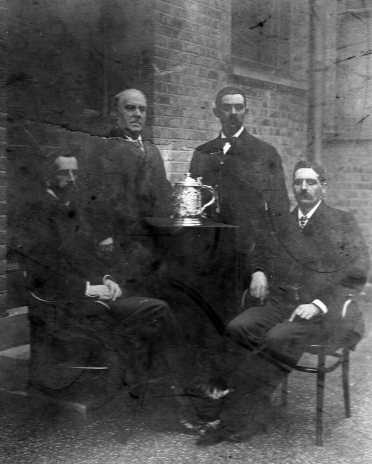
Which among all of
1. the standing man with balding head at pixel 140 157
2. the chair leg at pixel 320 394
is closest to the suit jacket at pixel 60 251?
the standing man with balding head at pixel 140 157

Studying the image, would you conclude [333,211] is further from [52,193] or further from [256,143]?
[52,193]

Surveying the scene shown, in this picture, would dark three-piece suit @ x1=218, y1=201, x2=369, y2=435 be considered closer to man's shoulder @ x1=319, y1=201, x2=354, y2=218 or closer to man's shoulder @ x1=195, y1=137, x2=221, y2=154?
man's shoulder @ x1=319, y1=201, x2=354, y2=218

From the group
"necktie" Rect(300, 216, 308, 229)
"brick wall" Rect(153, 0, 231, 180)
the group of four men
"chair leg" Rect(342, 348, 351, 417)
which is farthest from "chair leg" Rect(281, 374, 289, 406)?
"brick wall" Rect(153, 0, 231, 180)

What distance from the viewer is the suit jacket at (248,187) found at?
3.85 metres

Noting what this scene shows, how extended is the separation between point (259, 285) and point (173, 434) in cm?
78

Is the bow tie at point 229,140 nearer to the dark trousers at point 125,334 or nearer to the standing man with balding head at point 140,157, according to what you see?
the standing man with balding head at point 140,157

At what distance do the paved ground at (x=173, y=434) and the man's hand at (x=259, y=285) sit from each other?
17.1 inches

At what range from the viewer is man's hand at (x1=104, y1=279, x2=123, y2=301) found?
384cm

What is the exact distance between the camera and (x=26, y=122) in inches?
149

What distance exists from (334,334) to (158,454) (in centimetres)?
96

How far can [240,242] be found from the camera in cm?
386

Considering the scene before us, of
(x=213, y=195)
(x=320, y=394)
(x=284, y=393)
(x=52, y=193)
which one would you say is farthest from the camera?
(x=284, y=393)

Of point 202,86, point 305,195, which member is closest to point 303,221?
point 305,195

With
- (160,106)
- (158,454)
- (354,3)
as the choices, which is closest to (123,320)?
(158,454)
